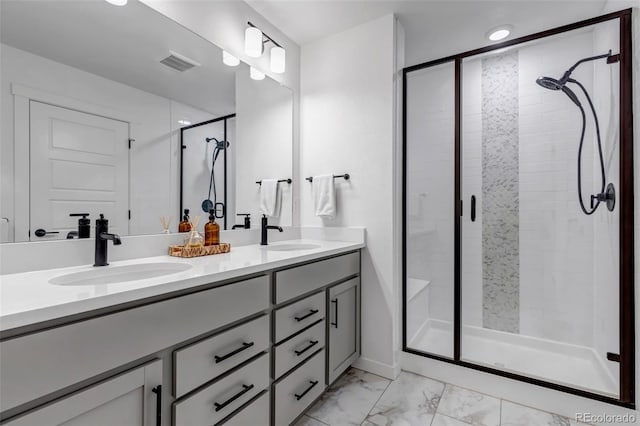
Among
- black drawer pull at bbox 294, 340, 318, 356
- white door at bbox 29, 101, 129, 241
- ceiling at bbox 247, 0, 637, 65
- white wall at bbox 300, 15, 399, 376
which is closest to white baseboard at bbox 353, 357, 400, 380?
white wall at bbox 300, 15, 399, 376

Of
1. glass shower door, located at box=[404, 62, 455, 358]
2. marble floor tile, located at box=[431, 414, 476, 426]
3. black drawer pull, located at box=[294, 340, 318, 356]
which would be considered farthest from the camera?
glass shower door, located at box=[404, 62, 455, 358]

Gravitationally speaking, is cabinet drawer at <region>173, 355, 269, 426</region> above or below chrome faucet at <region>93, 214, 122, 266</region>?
below

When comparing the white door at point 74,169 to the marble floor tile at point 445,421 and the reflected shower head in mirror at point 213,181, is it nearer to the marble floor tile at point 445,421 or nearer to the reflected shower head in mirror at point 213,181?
the reflected shower head in mirror at point 213,181

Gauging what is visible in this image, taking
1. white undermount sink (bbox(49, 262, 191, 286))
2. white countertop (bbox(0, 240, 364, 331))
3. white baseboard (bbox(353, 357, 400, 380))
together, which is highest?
white countertop (bbox(0, 240, 364, 331))

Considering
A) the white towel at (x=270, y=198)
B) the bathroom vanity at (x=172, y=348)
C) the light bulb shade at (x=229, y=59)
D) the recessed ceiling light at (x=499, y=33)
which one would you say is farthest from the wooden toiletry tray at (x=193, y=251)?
the recessed ceiling light at (x=499, y=33)

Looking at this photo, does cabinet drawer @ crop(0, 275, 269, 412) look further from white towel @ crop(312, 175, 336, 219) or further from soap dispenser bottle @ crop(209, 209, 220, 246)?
white towel @ crop(312, 175, 336, 219)

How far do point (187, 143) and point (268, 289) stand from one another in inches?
35.4

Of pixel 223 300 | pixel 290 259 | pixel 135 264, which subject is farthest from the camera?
pixel 290 259

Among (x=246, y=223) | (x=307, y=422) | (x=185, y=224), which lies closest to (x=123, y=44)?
(x=185, y=224)

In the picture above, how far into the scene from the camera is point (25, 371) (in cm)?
66

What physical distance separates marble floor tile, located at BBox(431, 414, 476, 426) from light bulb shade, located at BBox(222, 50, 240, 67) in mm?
2239

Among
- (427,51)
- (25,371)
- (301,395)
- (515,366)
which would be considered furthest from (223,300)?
(427,51)

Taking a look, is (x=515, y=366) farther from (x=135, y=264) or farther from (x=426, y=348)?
(x=135, y=264)

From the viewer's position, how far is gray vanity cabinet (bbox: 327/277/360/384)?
1727mm
